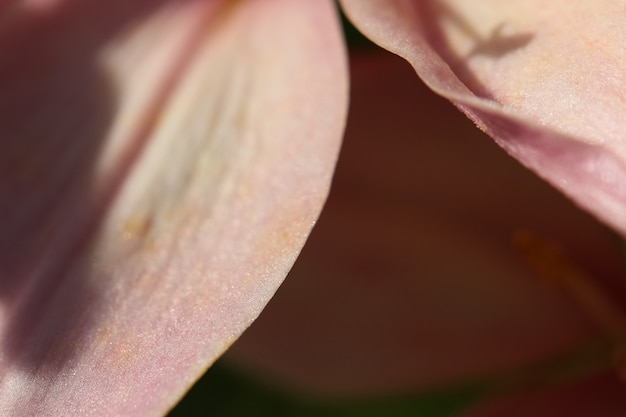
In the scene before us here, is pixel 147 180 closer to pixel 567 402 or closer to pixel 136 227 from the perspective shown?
pixel 136 227

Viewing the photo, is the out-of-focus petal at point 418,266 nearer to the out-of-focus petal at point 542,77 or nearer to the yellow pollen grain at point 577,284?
the yellow pollen grain at point 577,284

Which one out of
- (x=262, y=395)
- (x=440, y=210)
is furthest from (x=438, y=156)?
(x=262, y=395)

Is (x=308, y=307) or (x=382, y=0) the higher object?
(x=382, y=0)

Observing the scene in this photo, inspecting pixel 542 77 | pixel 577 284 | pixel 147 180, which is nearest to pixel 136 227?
pixel 147 180

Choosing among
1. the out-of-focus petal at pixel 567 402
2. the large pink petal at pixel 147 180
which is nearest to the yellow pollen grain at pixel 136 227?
the large pink petal at pixel 147 180

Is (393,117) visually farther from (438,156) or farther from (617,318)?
(617,318)
